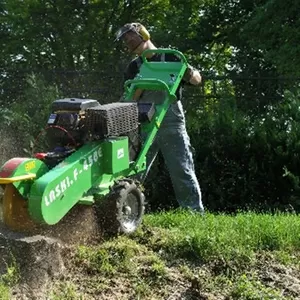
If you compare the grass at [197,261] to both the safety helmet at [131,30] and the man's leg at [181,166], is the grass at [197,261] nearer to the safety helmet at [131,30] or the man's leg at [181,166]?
the man's leg at [181,166]

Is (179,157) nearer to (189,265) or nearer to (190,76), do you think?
(190,76)

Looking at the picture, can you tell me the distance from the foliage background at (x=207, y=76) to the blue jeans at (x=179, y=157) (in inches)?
89.5

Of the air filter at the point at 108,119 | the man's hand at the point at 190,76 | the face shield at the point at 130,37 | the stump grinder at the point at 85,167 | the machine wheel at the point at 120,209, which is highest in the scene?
the face shield at the point at 130,37

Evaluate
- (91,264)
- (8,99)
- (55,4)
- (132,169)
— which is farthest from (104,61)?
(91,264)

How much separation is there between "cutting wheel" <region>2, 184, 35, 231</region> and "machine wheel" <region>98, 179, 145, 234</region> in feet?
1.93

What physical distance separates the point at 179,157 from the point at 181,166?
0.09 metres

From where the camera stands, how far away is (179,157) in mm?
6020

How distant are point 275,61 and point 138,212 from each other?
7.14m

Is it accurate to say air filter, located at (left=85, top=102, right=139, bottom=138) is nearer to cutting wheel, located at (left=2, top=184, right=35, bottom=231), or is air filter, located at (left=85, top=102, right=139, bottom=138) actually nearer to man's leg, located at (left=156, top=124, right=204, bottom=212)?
cutting wheel, located at (left=2, top=184, right=35, bottom=231)

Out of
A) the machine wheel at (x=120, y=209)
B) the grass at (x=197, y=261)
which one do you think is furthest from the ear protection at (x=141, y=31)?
the grass at (x=197, y=261)

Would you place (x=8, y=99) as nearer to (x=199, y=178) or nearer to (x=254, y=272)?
(x=199, y=178)

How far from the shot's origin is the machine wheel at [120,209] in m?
4.77

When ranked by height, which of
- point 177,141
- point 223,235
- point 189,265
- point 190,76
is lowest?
point 189,265

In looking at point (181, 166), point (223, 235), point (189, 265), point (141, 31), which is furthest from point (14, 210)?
point (141, 31)
